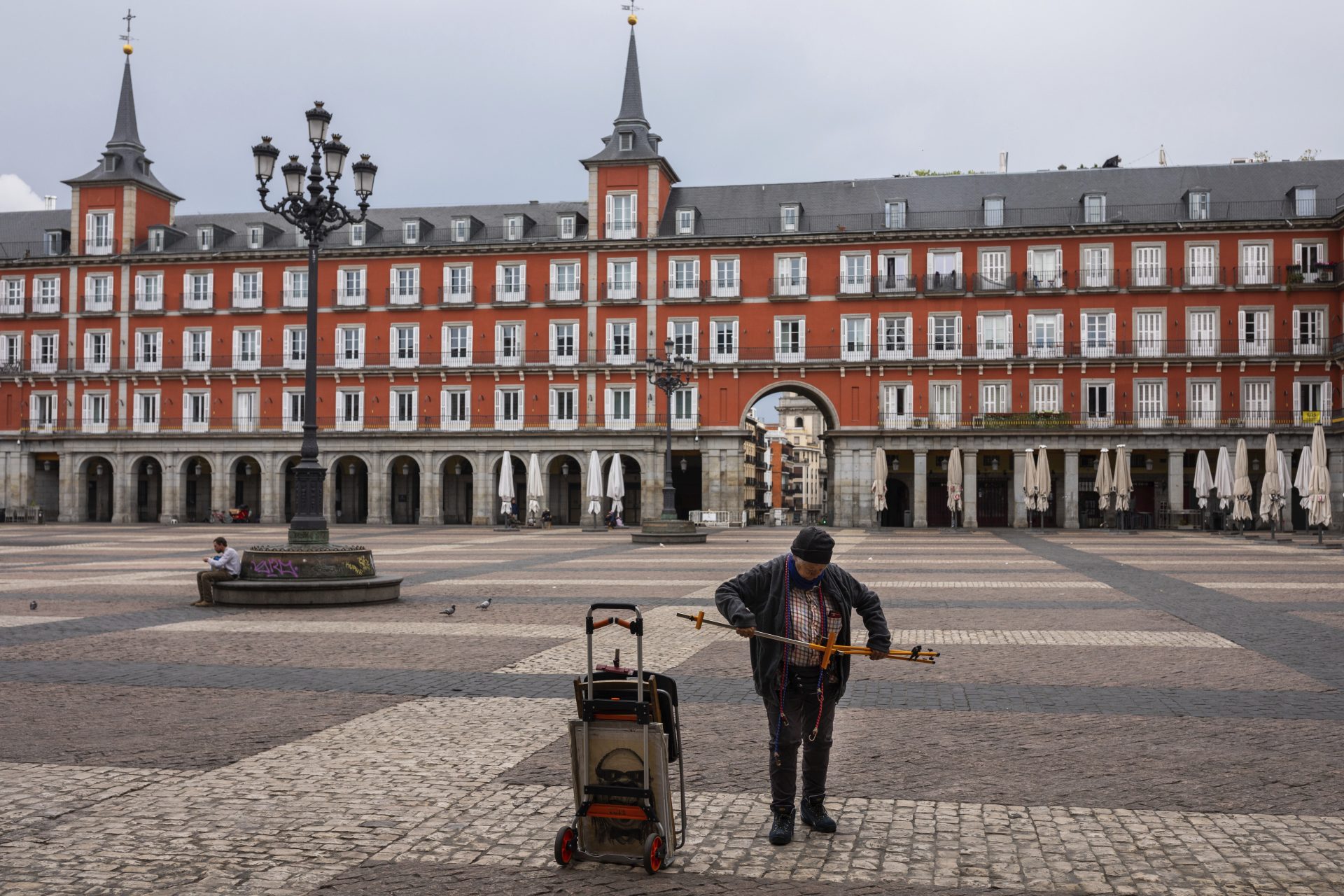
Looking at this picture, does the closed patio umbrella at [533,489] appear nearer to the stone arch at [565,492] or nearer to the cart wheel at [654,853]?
the stone arch at [565,492]

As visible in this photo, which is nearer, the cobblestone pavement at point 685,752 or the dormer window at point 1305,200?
the cobblestone pavement at point 685,752

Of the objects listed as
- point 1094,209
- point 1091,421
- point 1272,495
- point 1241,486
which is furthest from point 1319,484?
point 1094,209

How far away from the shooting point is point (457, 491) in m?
63.3

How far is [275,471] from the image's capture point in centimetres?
5912

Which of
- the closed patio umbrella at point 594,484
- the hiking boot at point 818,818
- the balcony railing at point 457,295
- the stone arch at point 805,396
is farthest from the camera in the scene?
the balcony railing at point 457,295

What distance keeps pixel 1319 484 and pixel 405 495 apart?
45.2 meters

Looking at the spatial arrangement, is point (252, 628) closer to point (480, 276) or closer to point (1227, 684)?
point (1227, 684)

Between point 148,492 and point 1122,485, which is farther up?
point 1122,485

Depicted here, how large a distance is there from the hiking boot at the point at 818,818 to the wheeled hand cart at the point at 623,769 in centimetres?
87

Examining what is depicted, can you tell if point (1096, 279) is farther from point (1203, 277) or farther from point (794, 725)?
point (794, 725)

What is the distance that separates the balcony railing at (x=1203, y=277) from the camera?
52156 mm

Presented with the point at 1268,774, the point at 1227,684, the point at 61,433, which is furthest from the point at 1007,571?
the point at 61,433

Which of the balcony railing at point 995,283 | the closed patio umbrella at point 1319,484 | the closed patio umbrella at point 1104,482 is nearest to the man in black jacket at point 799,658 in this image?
the closed patio umbrella at point 1319,484

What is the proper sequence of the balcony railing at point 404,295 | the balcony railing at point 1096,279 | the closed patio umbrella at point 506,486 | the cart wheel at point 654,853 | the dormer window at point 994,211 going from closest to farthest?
the cart wheel at point 654,853, the closed patio umbrella at point 506,486, the balcony railing at point 1096,279, the dormer window at point 994,211, the balcony railing at point 404,295
